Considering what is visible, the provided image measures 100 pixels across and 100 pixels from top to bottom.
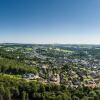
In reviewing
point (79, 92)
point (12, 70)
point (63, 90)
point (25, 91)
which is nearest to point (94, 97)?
point (79, 92)

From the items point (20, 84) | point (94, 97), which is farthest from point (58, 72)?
point (94, 97)

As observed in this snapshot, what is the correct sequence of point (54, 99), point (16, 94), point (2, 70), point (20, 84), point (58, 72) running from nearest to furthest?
point (54, 99) → point (16, 94) → point (20, 84) → point (2, 70) → point (58, 72)

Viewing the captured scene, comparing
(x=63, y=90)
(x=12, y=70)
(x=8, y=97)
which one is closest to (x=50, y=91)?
(x=63, y=90)

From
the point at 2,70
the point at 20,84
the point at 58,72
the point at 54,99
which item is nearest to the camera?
the point at 54,99

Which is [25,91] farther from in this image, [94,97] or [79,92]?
[94,97]

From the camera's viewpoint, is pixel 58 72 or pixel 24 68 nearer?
pixel 24 68

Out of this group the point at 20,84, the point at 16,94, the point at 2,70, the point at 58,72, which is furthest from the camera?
the point at 58,72

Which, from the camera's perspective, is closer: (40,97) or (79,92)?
(40,97)

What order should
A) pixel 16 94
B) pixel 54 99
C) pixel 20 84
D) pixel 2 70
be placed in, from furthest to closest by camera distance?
pixel 2 70 < pixel 20 84 < pixel 16 94 < pixel 54 99

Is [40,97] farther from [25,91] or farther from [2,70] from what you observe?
[2,70]
